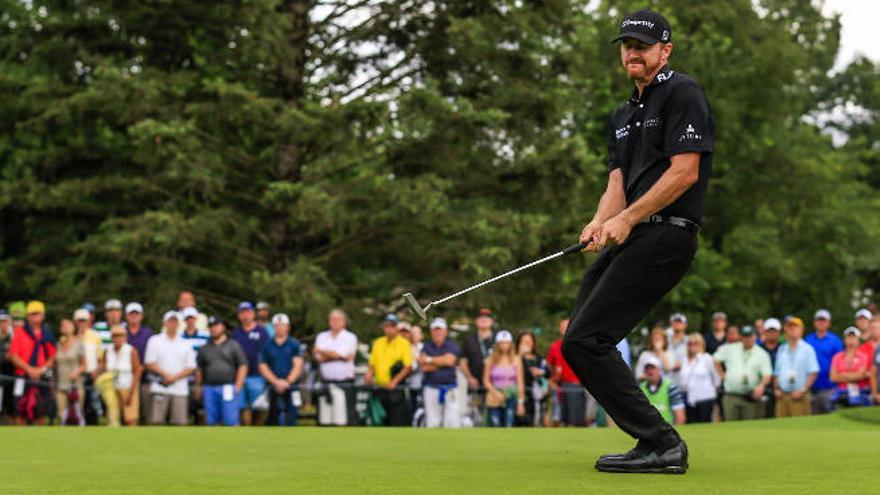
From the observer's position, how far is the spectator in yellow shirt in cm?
1884

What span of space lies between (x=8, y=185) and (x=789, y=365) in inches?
579

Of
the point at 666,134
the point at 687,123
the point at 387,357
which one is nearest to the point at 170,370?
the point at 387,357

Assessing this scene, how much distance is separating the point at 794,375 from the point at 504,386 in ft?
Answer: 11.1

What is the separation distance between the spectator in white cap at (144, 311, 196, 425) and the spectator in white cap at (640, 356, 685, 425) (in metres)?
5.37

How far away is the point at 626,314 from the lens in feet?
22.7

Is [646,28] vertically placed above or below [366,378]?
above

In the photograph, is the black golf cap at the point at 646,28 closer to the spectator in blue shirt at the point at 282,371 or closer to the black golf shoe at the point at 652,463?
the black golf shoe at the point at 652,463

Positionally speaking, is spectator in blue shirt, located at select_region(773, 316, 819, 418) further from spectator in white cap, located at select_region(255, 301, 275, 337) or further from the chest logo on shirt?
the chest logo on shirt

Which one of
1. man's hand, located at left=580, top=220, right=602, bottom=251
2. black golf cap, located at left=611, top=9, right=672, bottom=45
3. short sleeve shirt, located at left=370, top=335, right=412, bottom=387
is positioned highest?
black golf cap, located at left=611, top=9, right=672, bottom=45

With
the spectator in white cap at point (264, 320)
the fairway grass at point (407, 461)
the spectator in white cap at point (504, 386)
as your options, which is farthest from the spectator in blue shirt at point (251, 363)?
the fairway grass at point (407, 461)

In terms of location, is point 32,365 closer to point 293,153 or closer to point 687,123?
point 293,153

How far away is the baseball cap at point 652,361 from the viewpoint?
709 inches

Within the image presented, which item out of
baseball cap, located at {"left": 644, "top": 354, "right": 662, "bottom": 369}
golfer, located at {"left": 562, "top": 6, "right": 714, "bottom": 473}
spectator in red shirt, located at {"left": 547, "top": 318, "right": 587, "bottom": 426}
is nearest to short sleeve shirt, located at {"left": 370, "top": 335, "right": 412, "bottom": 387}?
spectator in red shirt, located at {"left": 547, "top": 318, "right": 587, "bottom": 426}

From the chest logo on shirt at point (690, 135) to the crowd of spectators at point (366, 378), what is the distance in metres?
11.4
